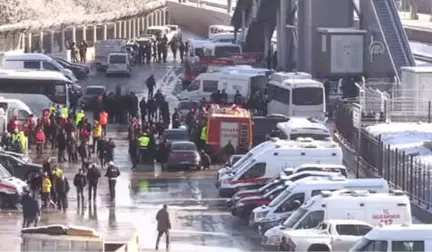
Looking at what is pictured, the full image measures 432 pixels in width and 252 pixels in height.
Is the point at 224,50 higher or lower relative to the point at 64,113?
higher

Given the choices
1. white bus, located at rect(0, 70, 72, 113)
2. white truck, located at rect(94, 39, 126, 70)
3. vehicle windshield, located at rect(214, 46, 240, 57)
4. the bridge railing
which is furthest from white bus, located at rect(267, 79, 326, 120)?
white truck, located at rect(94, 39, 126, 70)

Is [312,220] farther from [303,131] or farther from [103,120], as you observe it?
[103,120]

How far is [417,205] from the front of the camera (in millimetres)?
35406

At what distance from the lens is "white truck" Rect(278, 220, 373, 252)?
99.6ft

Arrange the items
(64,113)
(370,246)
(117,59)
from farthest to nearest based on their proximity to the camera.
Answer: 1. (117,59)
2. (64,113)
3. (370,246)

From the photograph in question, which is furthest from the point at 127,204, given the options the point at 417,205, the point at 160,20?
the point at 160,20

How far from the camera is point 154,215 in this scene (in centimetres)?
3859

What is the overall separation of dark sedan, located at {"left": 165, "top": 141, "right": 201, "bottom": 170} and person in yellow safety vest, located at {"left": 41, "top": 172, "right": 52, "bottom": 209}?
8332mm

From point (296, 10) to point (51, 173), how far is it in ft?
114

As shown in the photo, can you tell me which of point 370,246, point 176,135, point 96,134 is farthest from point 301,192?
point 96,134

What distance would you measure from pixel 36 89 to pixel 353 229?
31717 millimetres

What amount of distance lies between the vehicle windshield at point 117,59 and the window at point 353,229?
48.5 metres

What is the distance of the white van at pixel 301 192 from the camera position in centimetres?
3428

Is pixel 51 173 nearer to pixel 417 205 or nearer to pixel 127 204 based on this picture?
pixel 127 204
